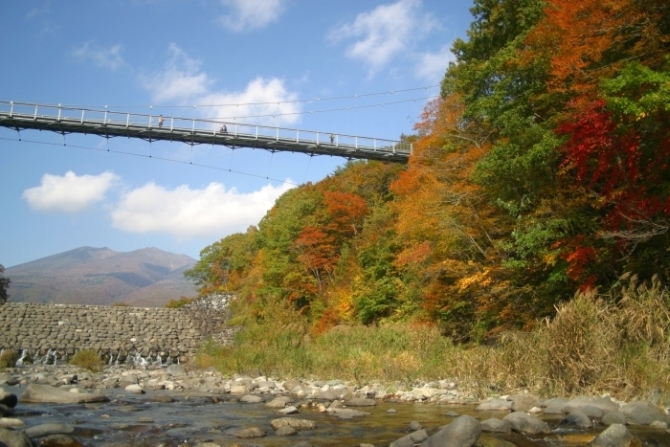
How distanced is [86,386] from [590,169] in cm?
1520

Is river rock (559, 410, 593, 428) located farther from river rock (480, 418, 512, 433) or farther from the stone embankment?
the stone embankment

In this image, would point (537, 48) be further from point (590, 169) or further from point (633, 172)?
point (633, 172)

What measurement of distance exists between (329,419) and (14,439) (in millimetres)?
4788

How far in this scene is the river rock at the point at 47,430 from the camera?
7182mm

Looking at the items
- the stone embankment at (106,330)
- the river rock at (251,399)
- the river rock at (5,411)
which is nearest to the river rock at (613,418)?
the river rock at (251,399)

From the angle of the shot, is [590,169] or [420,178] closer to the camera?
[590,169]

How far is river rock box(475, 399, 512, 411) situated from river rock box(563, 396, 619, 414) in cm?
103

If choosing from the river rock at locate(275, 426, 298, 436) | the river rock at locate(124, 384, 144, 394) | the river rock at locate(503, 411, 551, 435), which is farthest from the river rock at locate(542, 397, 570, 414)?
the river rock at locate(124, 384, 144, 394)

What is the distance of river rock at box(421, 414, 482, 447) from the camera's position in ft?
20.4

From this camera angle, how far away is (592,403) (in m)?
8.37

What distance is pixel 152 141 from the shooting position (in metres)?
29.7

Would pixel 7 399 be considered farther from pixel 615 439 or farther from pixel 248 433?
pixel 615 439

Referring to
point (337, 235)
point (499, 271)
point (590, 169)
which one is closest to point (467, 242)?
point (499, 271)

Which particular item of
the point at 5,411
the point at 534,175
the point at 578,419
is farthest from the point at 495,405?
the point at 5,411
